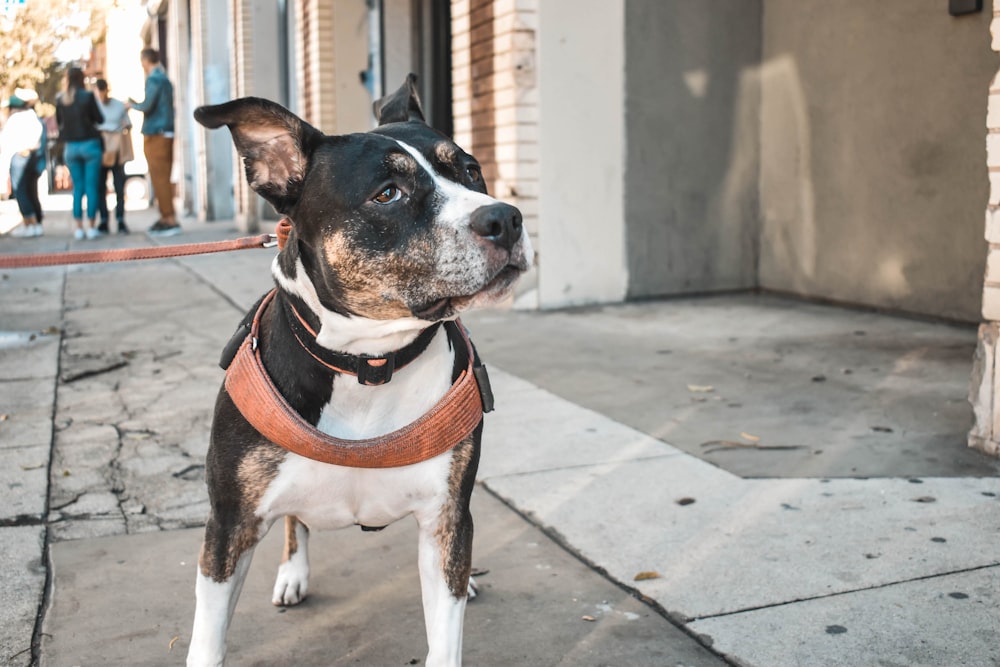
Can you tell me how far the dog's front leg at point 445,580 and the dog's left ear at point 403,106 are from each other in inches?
48.4

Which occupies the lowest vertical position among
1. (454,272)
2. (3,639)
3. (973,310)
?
(3,639)

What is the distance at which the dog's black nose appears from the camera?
7.58ft

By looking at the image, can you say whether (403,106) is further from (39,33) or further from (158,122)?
(39,33)

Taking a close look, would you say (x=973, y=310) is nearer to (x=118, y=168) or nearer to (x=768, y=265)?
(x=768, y=265)

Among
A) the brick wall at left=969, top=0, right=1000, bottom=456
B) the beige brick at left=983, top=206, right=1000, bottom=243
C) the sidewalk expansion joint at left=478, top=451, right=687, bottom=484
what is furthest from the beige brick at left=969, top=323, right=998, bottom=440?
the sidewalk expansion joint at left=478, top=451, right=687, bottom=484

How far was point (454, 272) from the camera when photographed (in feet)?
7.59

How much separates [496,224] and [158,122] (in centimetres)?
1307

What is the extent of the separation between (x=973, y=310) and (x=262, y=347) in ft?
19.7

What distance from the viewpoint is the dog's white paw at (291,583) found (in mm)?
3217

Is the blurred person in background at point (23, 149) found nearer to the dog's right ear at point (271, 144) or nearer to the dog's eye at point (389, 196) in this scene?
the dog's right ear at point (271, 144)

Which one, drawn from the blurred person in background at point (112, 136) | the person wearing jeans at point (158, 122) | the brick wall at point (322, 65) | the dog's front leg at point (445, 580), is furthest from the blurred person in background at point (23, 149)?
the dog's front leg at point (445, 580)

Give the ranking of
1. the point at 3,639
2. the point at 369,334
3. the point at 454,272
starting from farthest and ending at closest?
the point at 3,639
the point at 369,334
the point at 454,272

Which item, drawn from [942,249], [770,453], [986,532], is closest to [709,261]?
[942,249]

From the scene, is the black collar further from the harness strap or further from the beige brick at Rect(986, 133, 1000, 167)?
the beige brick at Rect(986, 133, 1000, 167)
